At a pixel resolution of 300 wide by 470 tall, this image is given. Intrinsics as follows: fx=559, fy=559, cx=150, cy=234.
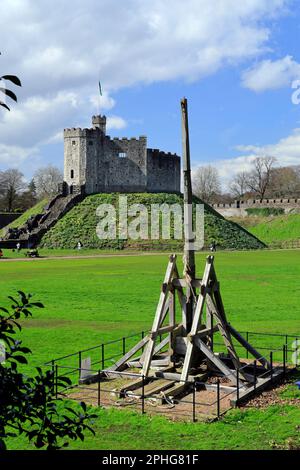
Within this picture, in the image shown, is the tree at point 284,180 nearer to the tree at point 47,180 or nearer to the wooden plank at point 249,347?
the tree at point 47,180

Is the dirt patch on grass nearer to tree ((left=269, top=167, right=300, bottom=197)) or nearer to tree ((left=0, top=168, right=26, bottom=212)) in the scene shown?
tree ((left=0, top=168, right=26, bottom=212))

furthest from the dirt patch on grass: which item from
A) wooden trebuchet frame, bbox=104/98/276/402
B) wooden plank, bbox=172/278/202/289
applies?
wooden plank, bbox=172/278/202/289

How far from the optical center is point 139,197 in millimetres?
74438

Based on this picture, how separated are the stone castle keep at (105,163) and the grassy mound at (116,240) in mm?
2504

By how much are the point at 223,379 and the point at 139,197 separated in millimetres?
61925

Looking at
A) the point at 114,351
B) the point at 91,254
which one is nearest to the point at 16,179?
the point at 91,254

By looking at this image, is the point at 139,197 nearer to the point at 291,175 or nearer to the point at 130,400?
the point at 130,400

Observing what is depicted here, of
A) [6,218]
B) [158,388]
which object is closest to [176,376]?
[158,388]

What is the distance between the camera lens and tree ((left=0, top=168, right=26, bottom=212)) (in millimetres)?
107188

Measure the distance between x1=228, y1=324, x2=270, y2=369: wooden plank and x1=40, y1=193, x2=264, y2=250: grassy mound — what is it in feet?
161

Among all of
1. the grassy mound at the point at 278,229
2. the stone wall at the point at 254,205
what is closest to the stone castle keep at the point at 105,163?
the grassy mound at the point at 278,229

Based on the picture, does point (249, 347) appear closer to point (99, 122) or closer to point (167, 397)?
point (167, 397)

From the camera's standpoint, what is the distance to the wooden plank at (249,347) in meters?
13.2
